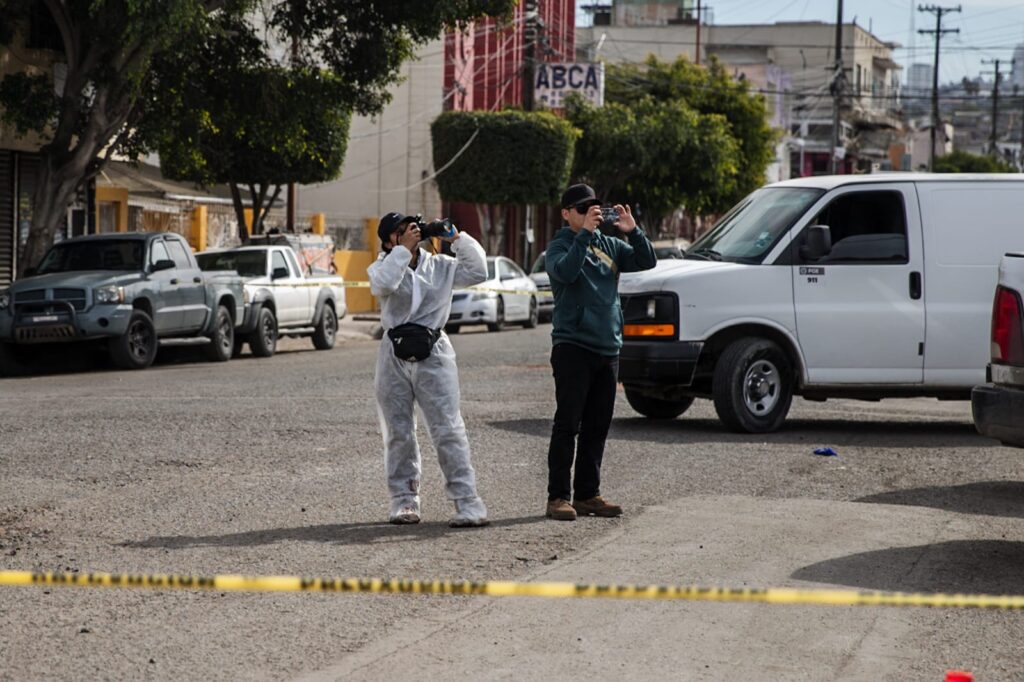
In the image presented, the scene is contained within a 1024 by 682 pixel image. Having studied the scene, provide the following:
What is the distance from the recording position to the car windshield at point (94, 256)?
884 inches

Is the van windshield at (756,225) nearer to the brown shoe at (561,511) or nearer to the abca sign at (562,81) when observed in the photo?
the brown shoe at (561,511)

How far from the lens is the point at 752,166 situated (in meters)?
65.2

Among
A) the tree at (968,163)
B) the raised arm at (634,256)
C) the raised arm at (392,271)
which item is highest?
the tree at (968,163)

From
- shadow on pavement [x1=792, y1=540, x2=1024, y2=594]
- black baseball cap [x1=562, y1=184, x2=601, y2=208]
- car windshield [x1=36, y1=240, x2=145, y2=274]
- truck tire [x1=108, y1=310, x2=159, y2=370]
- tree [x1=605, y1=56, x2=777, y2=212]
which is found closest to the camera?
shadow on pavement [x1=792, y1=540, x2=1024, y2=594]

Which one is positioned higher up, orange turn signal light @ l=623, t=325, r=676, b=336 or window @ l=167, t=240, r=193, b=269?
window @ l=167, t=240, r=193, b=269

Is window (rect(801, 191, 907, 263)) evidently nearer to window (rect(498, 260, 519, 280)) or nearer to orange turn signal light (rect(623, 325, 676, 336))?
orange turn signal light (rect(623, 325, 676, 336))

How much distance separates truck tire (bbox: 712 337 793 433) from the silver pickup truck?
33.5ft

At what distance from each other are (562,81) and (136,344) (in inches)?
1188

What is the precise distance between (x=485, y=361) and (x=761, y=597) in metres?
17.7

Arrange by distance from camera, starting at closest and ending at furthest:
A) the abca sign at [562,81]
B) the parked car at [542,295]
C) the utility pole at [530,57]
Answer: the parked car at [542,295], the utility pole at [530,57], the abca sign at [562,81]

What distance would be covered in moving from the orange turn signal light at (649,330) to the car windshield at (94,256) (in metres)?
10.5

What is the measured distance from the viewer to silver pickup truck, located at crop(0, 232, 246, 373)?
2112 centimetres

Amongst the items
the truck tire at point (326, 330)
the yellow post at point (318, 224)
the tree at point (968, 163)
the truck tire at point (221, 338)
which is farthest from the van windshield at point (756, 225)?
the tree at point (968, 163)

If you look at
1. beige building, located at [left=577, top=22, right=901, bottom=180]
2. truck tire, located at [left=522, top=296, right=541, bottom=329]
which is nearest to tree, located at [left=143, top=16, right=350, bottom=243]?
truck tire, located at [left=522, top=296, right=541, bottom=329]
